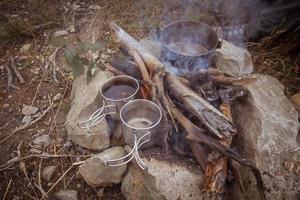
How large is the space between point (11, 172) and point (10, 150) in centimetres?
24

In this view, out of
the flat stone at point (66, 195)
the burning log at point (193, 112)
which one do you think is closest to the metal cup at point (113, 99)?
the burning log at point (193, 112)

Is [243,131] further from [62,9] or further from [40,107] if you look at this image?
[62,9]

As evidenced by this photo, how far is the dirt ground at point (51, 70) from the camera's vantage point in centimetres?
255

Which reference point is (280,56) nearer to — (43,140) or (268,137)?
(268,137)

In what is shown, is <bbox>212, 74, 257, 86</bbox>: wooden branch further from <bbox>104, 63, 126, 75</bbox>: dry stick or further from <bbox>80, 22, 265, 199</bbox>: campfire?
<bbox>104, 63, 126, 75</bbox>: dry stick

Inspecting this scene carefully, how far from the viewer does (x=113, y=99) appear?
2.44m

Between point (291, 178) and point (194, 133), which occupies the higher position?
point (194, 133)

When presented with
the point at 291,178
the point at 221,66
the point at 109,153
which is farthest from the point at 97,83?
the point at 291,178

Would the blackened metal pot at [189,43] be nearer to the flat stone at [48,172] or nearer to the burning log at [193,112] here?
the burning log at [193,112]

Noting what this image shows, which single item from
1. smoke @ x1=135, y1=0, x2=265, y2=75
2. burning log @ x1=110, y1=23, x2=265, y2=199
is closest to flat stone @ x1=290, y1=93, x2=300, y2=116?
smoke @ x1=135, y1=0, x2=265, y2=75

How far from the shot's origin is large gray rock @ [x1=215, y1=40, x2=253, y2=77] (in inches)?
115

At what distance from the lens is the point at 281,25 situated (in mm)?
3516

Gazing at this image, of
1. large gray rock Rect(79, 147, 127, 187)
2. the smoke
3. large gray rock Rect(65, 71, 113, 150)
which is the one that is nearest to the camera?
large gray rock Rect(79, 147, 127, 187)

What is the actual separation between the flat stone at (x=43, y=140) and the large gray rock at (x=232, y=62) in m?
1.83
